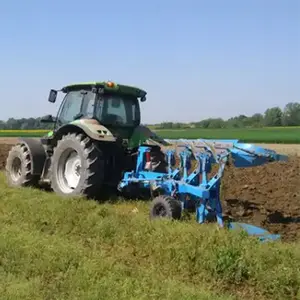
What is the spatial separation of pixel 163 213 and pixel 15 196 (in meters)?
3.08

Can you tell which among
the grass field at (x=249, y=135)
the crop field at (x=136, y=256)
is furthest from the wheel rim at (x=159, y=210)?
the grass field at (x=249, y=135)

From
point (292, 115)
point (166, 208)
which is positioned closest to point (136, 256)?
point (166, 208)

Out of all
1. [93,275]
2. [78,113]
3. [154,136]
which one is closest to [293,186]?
[154,136]

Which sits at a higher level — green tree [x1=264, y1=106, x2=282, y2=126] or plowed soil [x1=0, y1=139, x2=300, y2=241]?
green tree [x1=264, y1=106, x2=282, y2=126]

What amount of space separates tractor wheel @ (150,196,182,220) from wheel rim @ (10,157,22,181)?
4.55m

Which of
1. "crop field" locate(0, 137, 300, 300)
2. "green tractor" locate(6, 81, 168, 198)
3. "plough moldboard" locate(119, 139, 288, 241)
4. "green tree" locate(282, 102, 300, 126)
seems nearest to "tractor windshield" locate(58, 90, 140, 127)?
"green tractor" locate(6, 81, 168, 198)

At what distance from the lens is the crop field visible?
4449 millimetres

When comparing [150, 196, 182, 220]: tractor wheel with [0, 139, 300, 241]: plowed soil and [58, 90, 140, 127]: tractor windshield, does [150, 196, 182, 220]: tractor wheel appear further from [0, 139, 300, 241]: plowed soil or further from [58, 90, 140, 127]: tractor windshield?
[58, 90, 140, 127]: tractor windshield

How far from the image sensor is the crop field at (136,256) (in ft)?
14.6

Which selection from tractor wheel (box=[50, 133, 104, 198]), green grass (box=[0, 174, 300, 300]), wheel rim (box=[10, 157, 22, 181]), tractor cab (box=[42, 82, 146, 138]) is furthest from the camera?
wheel rim (box=[10, 157, 22, 181])

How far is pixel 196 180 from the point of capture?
746cm

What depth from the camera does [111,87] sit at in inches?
368

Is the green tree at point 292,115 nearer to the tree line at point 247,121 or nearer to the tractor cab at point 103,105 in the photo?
the tree line at point 247,121

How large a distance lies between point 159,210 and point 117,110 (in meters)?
3.01
